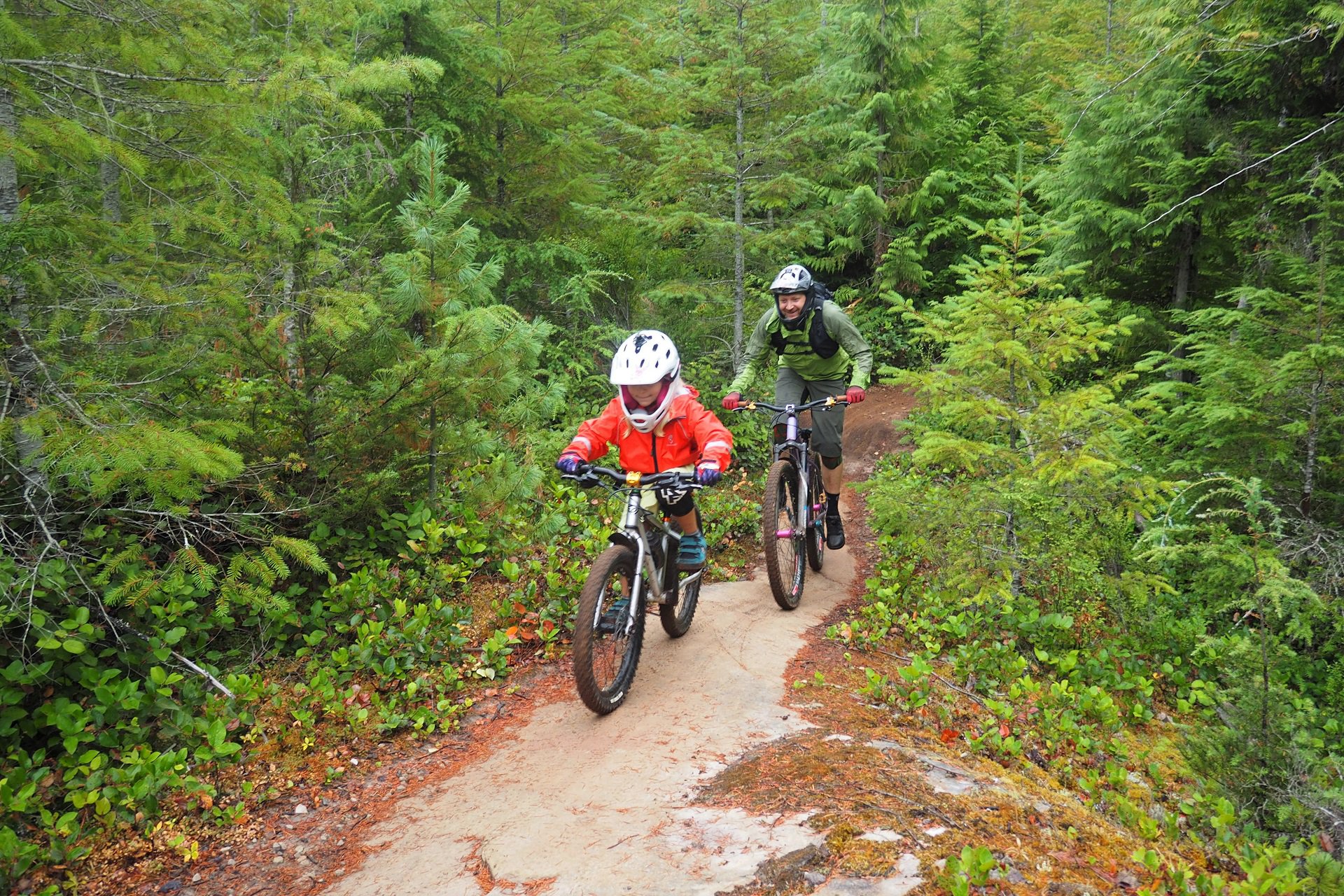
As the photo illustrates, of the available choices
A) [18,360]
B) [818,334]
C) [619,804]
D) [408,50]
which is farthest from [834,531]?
[408,50]

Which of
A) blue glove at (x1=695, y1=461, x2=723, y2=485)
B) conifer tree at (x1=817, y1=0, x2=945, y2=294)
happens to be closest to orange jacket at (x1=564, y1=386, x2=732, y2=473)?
blue glove at (x1=695, y1=461, x2=723, y2=485)

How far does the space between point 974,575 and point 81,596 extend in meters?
6.43

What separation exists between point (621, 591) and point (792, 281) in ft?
Result: 11.8

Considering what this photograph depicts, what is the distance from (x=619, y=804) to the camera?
13.0 feet

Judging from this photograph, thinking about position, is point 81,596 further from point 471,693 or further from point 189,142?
point 189,142

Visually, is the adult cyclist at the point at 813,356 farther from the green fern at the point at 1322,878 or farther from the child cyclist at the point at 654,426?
the green fern at the point at 1322,878

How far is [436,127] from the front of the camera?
1148 cm

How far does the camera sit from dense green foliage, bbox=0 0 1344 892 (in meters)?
4.40

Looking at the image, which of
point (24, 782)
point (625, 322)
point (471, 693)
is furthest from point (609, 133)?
point (24, 782)

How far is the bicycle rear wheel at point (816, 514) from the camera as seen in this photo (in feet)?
24.9

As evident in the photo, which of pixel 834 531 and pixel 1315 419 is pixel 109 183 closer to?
pixel 834 531

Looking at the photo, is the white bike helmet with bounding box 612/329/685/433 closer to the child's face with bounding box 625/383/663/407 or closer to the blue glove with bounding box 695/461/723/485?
the child's face with bounding box 625/383/663/407

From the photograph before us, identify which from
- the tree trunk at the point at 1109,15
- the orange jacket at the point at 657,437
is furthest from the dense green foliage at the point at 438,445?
the tree trunk at the point at 1109,15

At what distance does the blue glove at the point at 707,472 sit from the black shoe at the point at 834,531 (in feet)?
12.9
